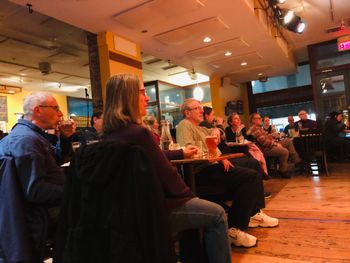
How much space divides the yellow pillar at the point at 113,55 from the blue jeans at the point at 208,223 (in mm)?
3579

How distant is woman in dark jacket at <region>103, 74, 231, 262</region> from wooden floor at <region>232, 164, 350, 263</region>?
747 mm

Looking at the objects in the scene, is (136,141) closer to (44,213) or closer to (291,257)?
(44,213)

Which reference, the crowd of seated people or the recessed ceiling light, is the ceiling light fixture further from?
the crowd of seated people

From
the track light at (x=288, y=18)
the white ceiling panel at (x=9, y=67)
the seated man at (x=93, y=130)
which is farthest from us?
the white ceiling panel at (x=9, y=67)

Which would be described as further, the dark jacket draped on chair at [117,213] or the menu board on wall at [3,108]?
the menu board on wall at [3,108]

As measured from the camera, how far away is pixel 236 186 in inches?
94.1

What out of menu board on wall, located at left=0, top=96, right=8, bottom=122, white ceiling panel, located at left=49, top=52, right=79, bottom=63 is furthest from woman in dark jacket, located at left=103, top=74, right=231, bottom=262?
menu board on wall, located at left=0, top=96, right=8, bottom=122

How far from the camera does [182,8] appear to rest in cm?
421

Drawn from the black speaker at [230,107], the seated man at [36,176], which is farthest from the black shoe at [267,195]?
the black speaker at [230,107]

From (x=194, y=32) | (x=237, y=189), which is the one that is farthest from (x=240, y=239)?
(x=194, y=32)

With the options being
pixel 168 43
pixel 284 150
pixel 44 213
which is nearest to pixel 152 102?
pixel 168 43

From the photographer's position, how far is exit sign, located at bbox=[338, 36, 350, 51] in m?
7.54

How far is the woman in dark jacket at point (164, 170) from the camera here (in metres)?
1.39

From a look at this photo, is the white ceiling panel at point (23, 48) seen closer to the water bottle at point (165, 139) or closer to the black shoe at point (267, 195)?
the water bottle at point (165, 139)
